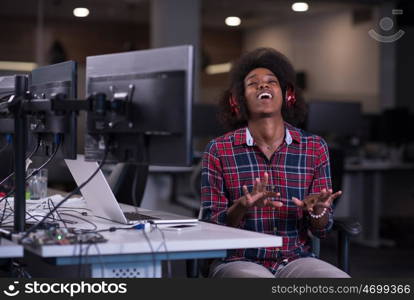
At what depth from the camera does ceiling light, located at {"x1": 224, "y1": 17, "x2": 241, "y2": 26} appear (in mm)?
9844

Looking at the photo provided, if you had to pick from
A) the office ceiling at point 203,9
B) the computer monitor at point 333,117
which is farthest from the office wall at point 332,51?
the computer monitor at point 333,117

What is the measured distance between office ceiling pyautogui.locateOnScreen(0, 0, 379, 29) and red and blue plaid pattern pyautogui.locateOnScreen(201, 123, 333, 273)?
657 centimetres

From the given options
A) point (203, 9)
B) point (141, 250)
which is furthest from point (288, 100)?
point (203, 9)

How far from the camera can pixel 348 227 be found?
2771 mm

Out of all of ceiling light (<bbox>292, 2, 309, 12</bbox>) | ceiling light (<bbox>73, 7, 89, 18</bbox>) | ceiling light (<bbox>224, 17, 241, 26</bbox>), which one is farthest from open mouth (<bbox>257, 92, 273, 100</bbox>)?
ceiling light (<bbox>292, 2, 309, 12</bbox>)

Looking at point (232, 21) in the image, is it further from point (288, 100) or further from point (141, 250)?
point (141, 250)

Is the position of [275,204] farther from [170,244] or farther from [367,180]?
[367,180]

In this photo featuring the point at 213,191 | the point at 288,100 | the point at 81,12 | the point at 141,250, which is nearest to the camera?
the point at 141,250

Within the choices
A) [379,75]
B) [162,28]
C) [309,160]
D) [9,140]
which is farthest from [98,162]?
[379,75]

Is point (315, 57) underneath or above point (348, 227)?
above

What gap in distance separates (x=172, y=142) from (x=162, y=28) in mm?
6609

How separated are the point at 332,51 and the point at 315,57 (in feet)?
0.86

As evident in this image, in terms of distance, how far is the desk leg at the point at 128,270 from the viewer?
2.06m

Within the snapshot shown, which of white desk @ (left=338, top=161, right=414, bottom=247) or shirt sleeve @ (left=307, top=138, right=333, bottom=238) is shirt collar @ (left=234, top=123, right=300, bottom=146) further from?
white desk @ (left=338, top=161, right=414, bottom=247)
